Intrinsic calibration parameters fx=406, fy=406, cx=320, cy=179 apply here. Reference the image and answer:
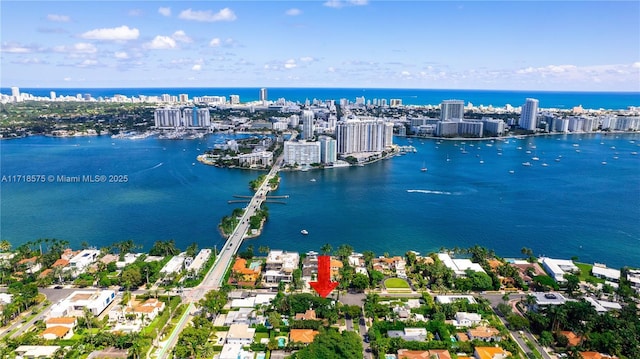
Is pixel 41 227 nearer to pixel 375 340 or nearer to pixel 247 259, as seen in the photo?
pixel 247 259

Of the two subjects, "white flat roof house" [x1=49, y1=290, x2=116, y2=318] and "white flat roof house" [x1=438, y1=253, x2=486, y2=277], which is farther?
"white flat roof house" [x1=438, y1=253, x2=486, y2=277]

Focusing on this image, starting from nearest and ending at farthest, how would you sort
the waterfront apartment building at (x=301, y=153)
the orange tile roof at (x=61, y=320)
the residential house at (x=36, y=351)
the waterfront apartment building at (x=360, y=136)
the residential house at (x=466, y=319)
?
the residential house at (x=36, y=351), the orange tile roof at (x=61, y=320), the residential house at (x=466, y=319), the waterfront apartment building at (x=301, y=153), the waterfront apartment building at (x=360, y=136)

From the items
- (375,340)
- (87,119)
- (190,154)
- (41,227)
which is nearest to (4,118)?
(87,119)

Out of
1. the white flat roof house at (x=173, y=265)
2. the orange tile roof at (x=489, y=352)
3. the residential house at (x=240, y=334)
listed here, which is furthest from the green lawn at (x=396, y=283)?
the white flat roof house at (x=173, y=265)

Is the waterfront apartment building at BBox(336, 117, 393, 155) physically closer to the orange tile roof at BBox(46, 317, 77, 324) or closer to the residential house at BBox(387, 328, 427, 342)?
the residential house at BBox(387, 328, 427, 342)

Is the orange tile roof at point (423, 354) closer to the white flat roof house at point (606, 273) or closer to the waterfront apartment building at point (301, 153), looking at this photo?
the white flat roof house at point (606, 273)

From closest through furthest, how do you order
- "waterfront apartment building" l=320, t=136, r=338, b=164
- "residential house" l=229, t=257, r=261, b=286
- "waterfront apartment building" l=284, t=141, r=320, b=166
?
1. "residential house" l=229, t=257, r=261, b=286
2. "waterfront apartment building" l=284, t=141, r=320, b=166
3. "waterfront apartment building" l=320, t=136, r=338, b=164

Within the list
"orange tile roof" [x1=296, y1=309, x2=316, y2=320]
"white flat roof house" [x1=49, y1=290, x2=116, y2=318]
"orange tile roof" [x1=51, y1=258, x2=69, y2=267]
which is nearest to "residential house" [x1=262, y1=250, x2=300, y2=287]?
"orange tile roof" [x1=296, y1=309, x2=316, y2=320]
